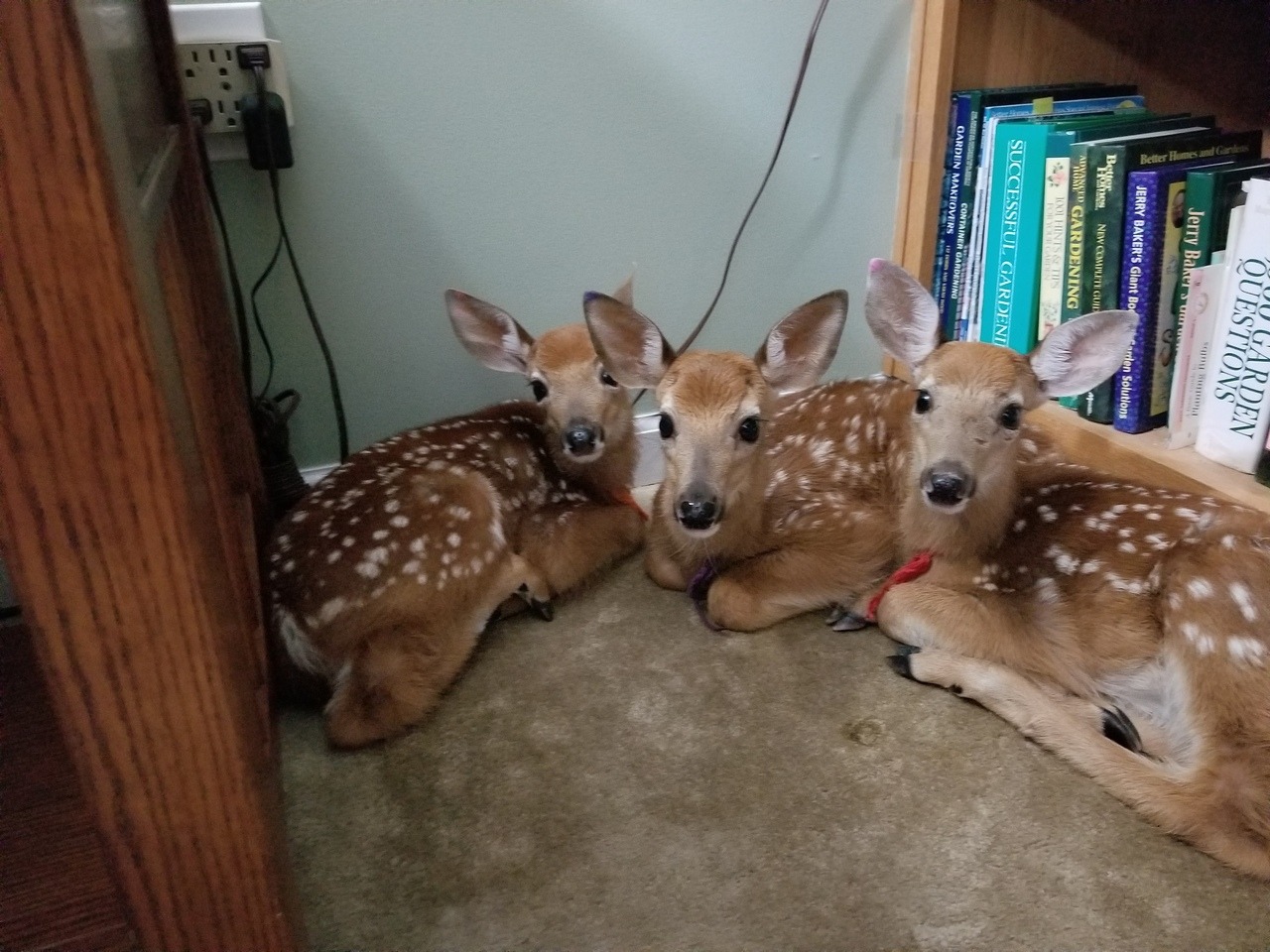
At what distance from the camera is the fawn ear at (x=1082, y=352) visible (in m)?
1.59

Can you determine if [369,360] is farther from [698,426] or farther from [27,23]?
[27,23]

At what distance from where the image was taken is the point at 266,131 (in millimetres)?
1828

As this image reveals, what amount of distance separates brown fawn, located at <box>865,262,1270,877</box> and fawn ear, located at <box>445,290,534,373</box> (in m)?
0.74

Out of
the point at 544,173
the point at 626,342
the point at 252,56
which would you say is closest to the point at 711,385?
the point at 626,342

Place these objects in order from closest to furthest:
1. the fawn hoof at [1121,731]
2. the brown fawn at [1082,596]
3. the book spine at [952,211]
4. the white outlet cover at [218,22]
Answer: the brown fawn at [1082,596], the fawn hoof at [1121,731], the white outlet cover at [218,22], the book spine at [952,211]

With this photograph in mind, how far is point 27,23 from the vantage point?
0.61m

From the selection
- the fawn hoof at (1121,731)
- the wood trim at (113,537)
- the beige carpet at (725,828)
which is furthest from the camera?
the fawn hoof at (1121,731)

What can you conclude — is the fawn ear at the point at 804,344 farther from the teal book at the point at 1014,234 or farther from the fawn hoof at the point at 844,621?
the teal book at the point at 1014,234

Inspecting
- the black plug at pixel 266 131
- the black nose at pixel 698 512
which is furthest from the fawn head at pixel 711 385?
the black plug at pixel 266 131

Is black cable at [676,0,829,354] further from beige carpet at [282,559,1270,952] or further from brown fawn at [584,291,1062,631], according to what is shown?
beige carpet at [282,559,1270,952]

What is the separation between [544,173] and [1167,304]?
139 cm

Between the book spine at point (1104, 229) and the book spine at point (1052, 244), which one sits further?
the book spine at point (1052, 244)

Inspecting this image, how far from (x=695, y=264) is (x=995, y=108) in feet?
2.60

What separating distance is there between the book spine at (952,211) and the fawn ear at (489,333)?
0.99m
